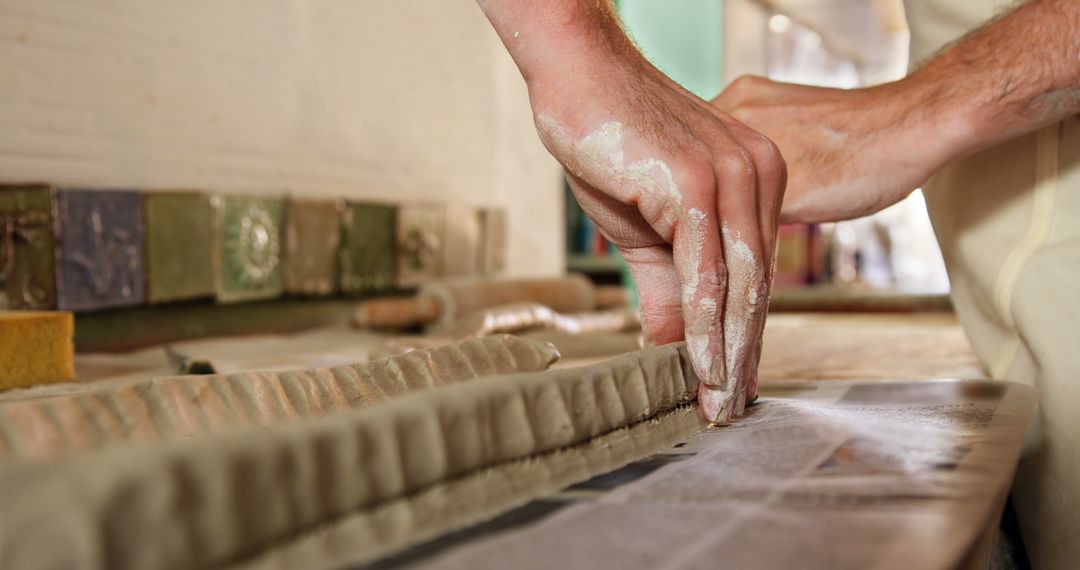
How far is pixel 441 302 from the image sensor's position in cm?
240

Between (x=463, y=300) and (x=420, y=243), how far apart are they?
49 cm

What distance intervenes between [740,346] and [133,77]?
1637 mm

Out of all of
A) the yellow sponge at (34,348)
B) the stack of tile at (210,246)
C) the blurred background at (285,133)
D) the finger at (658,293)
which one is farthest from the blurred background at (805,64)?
the yellow sponge at (34,348)

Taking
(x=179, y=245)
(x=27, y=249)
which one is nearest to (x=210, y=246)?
(x=179, y=245)

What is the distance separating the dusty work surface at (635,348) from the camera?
1.66 meters

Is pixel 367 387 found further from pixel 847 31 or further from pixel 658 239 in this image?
pixel 847 31

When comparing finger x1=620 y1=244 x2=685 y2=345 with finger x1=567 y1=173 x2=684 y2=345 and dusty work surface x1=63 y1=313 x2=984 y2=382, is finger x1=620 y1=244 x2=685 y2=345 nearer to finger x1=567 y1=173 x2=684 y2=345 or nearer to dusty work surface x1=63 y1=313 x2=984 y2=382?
finger x1=567 y1=173 x2=684 y2=345

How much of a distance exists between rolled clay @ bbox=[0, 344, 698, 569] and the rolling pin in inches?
62.0

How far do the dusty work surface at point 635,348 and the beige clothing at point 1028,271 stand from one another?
228 mm

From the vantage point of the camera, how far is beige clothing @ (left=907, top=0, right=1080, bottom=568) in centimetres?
119

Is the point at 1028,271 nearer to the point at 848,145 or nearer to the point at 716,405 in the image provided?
the point at 848,145

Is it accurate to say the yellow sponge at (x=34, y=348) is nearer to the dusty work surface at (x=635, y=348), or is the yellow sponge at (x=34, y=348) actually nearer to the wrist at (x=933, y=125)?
the dusty work surface at (x=635, y=348)

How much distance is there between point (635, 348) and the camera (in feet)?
6.16

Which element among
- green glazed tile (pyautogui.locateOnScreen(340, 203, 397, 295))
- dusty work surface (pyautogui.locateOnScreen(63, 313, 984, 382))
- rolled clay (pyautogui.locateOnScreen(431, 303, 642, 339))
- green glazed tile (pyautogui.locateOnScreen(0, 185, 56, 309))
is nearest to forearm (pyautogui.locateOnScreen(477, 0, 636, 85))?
dusty work surface (pyautogui.locateOnScreen(63, 313, 984, 382))
